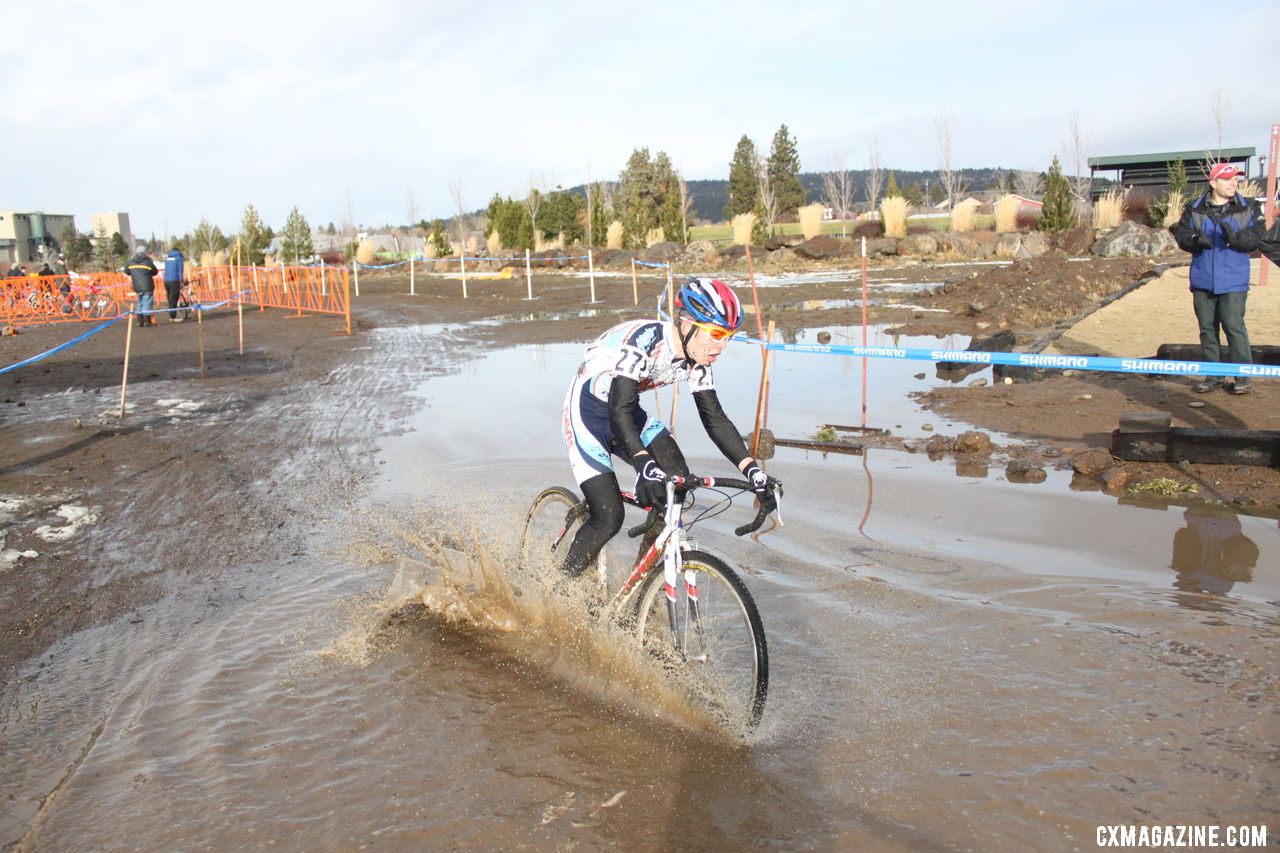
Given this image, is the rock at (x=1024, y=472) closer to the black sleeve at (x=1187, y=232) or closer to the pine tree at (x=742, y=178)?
the black sleeve at (x=1187, y=232)

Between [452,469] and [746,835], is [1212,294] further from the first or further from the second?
[746,835]

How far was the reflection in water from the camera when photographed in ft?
19.6

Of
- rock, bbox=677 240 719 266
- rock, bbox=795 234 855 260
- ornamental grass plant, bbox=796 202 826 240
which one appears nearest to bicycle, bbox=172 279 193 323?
rock, bbox=677 240 719 266

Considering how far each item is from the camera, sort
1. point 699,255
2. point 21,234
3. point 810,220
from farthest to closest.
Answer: point 21,234 → point 810,220 → point 699,255

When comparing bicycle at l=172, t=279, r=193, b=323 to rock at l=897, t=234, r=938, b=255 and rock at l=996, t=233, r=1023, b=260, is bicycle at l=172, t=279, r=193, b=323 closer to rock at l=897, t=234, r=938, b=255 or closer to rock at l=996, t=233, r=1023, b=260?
rock at l=897, t=234, r=938, b=255

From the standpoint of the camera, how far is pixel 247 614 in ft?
20.1

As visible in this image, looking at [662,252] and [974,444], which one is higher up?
[662,252]

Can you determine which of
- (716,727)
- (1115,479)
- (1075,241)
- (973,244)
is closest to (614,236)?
(973,244)

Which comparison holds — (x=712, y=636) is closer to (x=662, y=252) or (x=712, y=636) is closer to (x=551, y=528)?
(x=551, y=528)

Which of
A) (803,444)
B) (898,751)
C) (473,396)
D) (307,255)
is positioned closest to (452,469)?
(803,444)

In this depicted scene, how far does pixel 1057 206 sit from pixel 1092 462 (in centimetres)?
3532

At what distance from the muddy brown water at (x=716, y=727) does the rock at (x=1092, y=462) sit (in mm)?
761

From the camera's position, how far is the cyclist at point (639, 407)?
15.4ft

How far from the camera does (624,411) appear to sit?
4.79 meters
